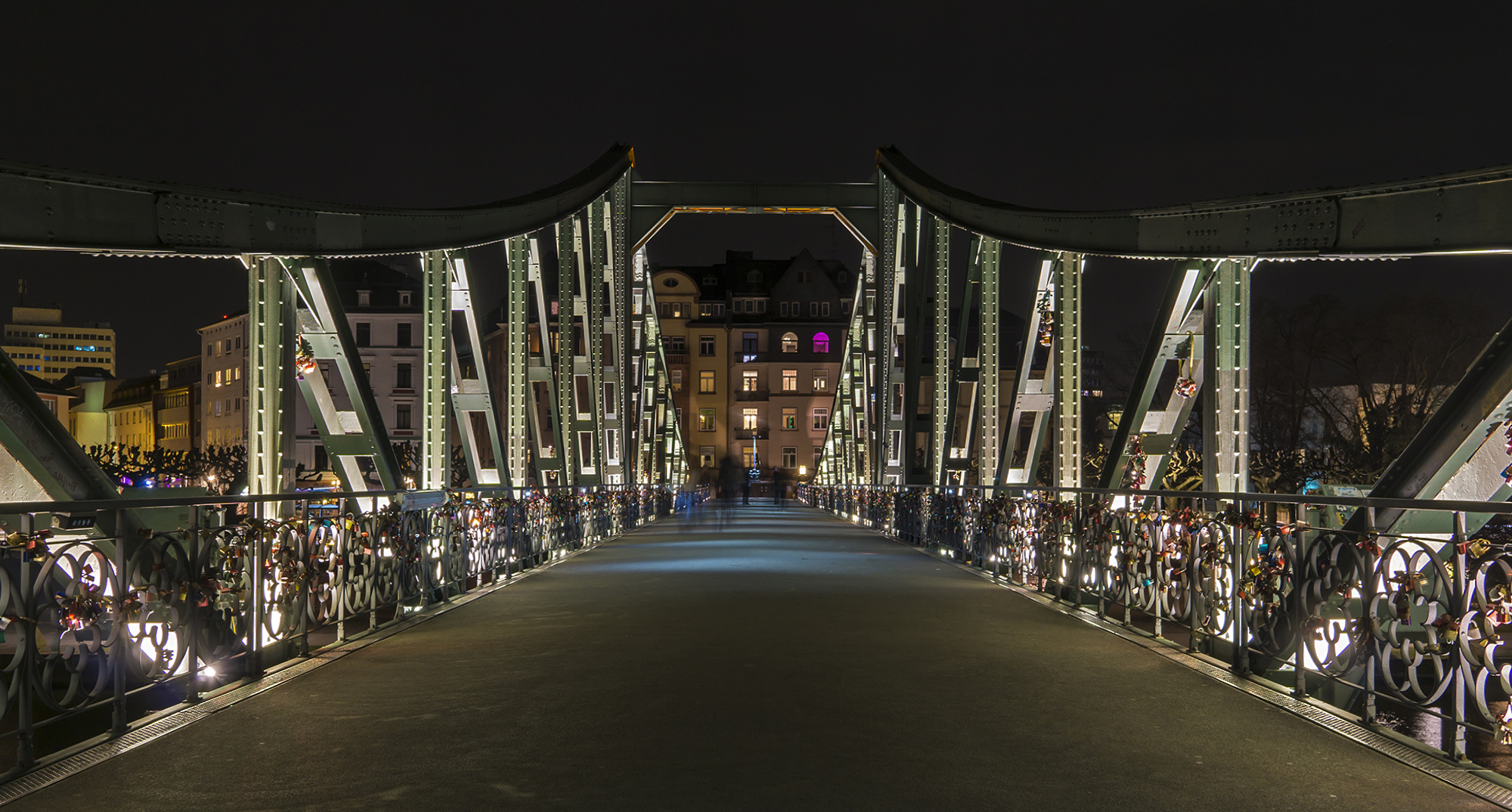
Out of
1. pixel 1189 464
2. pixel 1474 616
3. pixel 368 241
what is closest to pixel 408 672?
pixel 368 241

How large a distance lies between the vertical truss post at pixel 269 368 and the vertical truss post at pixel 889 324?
1721cm

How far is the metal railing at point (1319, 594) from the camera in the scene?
448cm

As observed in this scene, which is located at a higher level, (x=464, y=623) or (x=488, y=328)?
(x=488, y=328)

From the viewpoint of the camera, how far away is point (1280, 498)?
5.88m

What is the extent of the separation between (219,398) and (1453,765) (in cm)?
7806

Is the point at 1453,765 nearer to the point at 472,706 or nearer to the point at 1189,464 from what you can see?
the point at 472,706

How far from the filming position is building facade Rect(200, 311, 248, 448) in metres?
69.9

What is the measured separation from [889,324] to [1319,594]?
1977 cm

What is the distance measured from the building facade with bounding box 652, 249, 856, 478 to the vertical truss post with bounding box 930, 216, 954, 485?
167 ft

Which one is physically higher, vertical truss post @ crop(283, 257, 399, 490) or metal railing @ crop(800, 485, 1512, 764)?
vertical truss post @ crop(283, 257, 399, 490)

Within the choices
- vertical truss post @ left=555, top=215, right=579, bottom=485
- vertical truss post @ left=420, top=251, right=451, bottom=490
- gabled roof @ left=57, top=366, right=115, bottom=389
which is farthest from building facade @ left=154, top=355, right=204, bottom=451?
vertical truss post @ left=420, top=251, right=451, bottom=490

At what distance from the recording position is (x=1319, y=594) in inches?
222

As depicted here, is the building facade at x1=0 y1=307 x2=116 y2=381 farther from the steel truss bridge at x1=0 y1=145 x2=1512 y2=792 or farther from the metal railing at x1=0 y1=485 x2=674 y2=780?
the metal railing at x1=0 y1=485 x2=674 y2=780

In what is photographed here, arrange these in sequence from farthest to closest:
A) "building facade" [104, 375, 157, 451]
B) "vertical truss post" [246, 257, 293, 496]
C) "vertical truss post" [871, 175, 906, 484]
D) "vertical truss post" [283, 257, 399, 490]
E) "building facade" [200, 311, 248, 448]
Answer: "building facade" [104, 375, 157, 451] < "building facade" [200, 311, 248, 448] < "vertical truss post" [871, 175, 906, 484] < "vertical truss post" [283, 257, 399, 490] < "vertical truss post" [246, 257, 293, 496]
